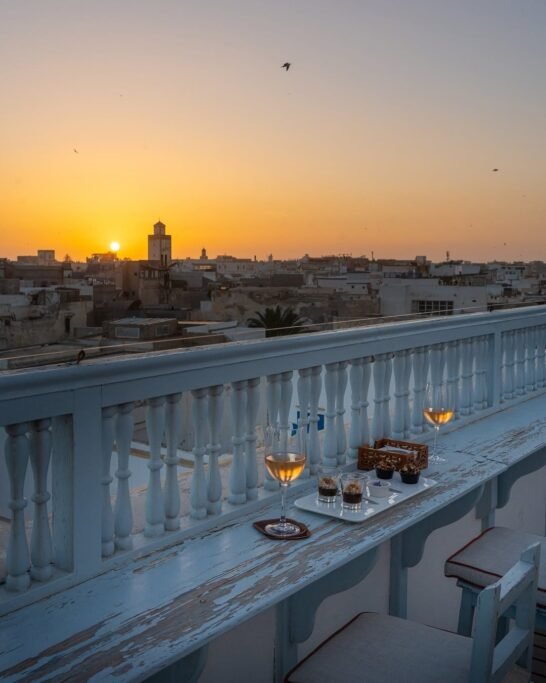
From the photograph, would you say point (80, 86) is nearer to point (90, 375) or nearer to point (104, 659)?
point (90, 375)

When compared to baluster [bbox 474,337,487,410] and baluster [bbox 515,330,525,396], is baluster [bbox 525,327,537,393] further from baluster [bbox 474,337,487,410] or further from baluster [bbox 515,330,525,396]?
baluster [bbox 474,337,487,410]

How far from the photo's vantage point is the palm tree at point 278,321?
182 cm

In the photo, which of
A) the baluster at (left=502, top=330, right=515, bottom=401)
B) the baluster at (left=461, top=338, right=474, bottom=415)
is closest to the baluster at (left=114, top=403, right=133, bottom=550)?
the baluster at (left=461, top=338, right=474, bottom=415)

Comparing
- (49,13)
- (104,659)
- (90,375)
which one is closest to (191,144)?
(49,13)

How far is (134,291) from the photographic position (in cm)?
206

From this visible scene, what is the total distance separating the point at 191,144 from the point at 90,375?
102 inches

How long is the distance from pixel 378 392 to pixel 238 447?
2.22ft

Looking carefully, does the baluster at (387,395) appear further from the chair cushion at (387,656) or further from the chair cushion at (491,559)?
the chair cushion at (387,656)

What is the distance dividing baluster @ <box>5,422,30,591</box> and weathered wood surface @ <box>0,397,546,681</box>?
0.06 m

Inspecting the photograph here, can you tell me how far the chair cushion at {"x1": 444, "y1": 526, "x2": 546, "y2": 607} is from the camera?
1935mm

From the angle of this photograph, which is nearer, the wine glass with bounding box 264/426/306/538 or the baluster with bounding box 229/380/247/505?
the wine glass with bounding box 264/426/306/538

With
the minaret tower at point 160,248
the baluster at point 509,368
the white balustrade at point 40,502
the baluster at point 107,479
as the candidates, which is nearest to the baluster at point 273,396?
the baluster at point 107,479

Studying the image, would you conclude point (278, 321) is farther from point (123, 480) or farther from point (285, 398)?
point (123, 480)

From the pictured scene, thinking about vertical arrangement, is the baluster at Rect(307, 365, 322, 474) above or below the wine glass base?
above
